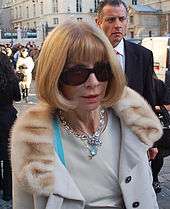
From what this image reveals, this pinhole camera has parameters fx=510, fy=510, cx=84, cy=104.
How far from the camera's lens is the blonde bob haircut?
5.40 ft

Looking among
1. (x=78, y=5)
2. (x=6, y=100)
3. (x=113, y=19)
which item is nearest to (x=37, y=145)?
(x=113, y=19)

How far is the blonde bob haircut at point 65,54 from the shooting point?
1.65 m

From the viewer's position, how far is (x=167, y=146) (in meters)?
2.64

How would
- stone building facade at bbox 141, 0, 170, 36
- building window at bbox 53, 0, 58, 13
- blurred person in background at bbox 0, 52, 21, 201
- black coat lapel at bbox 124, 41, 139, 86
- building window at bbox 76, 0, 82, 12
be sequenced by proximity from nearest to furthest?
black coat lapel at bbox 124, 41, 139, 86 < blurred person in background at bbox 0, 52, 21, 201 < stone building facade at bbox 141, 0, 170, 36 < building window at bbox 76, 0, 82, 12 < building window at bbox 53, 0, 58, 13

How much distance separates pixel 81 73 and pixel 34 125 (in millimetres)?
235

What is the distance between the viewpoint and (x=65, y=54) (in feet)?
5.40

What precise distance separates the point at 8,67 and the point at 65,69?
314 centimetres

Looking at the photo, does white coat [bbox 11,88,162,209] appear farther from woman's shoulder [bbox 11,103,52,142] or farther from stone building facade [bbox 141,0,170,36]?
stone building facade [bbox 141,0,170,36]

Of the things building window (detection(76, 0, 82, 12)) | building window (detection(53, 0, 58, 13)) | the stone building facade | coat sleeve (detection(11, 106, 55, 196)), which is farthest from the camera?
building window (detection(53, 0, 58, 13))

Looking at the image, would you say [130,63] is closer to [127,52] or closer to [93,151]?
[127,52]

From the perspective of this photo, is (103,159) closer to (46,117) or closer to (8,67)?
(46,117)

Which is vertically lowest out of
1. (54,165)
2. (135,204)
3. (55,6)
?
(135,204)

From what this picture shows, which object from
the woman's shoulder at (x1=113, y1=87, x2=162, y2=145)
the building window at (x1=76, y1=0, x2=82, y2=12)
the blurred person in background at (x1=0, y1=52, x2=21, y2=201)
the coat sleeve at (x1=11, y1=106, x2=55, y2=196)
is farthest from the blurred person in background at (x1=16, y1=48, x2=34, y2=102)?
the building window at (x1=76, y1=0, x2=82, y2=12)

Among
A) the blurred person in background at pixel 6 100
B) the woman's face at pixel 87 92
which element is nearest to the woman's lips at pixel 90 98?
the woman's face at pixel 87 92
